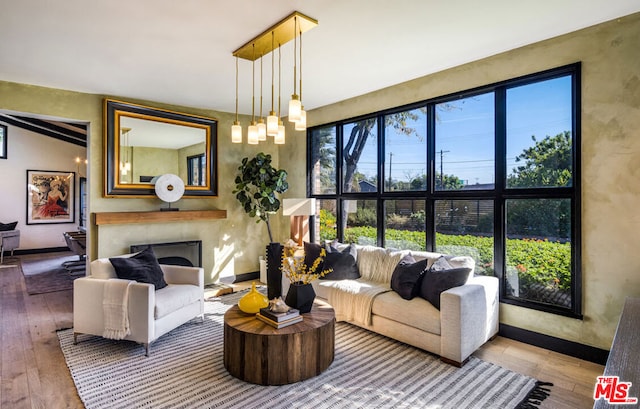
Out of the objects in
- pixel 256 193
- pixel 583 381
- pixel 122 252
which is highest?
pixel 256 193

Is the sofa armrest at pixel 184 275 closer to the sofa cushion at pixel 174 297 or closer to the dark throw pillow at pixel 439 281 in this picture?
the sofa cushion at pixel 174 297

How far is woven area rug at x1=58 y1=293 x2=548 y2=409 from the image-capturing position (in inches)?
93.7

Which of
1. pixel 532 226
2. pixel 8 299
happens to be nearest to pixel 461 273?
pixel 532 226

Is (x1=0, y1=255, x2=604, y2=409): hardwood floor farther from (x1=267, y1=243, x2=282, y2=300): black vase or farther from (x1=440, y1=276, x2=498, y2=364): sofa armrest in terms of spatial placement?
(x1=267, y1=243, x2=282, y2=300): black vase

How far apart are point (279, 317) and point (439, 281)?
151cm

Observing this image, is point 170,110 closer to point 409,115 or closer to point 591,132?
point 409,115

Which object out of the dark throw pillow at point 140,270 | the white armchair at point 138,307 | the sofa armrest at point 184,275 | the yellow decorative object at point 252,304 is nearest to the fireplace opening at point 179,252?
the sofa armrest at point 184,275

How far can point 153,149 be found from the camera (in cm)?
503

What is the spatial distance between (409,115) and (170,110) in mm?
3486

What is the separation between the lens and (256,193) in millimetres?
5492

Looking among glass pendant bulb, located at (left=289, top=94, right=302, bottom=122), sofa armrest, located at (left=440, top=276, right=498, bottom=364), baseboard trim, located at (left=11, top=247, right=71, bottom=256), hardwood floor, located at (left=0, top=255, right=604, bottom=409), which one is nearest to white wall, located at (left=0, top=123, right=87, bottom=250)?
baseboard trim, located at (left=11, top=247, right=71, bottom=256)

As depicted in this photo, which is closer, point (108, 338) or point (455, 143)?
point (108, 338)

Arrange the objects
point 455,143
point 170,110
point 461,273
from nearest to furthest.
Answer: point 461,273
point 455,143
point 170,110

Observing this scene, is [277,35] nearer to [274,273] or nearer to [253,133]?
A: [253,133]
